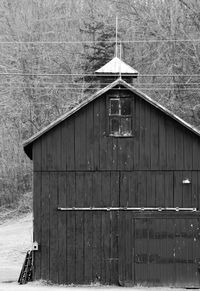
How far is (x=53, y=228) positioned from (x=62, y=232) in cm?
32

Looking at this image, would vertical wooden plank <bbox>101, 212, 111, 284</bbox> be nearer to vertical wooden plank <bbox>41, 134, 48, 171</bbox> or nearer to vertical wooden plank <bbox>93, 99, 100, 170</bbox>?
vertical wooden plank <bbox>93, 99, 100, 170</bbox>

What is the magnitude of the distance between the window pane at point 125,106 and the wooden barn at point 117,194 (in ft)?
0.11

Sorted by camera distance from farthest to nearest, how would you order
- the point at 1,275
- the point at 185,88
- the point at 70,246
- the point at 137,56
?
the point at 137,56
the point at 185,88
the point at 1,275
the point at 70,246

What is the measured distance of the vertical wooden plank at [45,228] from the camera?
80.2ft

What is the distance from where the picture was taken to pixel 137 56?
47594mm

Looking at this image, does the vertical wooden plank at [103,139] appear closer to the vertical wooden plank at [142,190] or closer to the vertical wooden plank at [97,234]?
the vertical wooden plank at [97,234]

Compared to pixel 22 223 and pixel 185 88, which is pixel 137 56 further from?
pixel 22 223

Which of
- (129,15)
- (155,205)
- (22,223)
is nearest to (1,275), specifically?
(155,205)

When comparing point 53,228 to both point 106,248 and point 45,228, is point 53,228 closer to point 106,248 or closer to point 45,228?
point 45,228

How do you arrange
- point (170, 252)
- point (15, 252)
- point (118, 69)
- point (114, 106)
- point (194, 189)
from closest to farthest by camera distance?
point (170, 252), point (194, 189), point (114, 106), point (118, 69), point (15, 252)

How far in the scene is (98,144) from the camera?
24.9 meters

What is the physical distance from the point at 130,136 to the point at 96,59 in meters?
A: 23.4

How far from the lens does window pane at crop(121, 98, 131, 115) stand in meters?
24.9

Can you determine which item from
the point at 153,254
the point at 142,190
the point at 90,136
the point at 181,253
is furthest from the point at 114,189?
the point at 181,253
